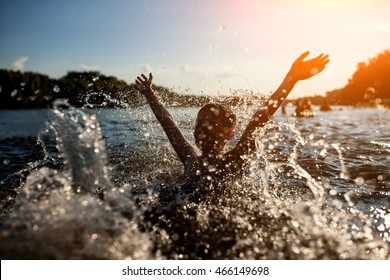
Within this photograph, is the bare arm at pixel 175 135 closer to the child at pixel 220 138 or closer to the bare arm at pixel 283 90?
the child at pixel 220 138

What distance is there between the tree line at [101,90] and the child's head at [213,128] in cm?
170

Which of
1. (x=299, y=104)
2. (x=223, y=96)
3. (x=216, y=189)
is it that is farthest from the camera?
(x=299, y=104)

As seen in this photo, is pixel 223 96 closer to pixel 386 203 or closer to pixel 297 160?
pixel 297 160

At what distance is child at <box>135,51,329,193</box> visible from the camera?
3719 millimetres

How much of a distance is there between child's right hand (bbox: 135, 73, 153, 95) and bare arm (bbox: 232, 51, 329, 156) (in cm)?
153

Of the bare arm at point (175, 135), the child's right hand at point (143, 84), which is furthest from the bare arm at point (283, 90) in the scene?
the child's right hand at point (143, 84)

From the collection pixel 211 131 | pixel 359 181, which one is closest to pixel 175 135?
pixel 211 131

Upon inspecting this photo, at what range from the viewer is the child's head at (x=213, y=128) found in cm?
383

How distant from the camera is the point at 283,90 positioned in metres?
3.74

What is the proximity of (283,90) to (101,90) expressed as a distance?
5011mm

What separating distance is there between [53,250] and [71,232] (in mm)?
169

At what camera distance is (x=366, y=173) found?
584 centimetres

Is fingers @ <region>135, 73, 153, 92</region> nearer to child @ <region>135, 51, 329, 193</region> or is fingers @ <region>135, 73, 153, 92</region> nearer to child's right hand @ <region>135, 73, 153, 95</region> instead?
child's right hand @ <region>135, 73, 153, 95</region>
